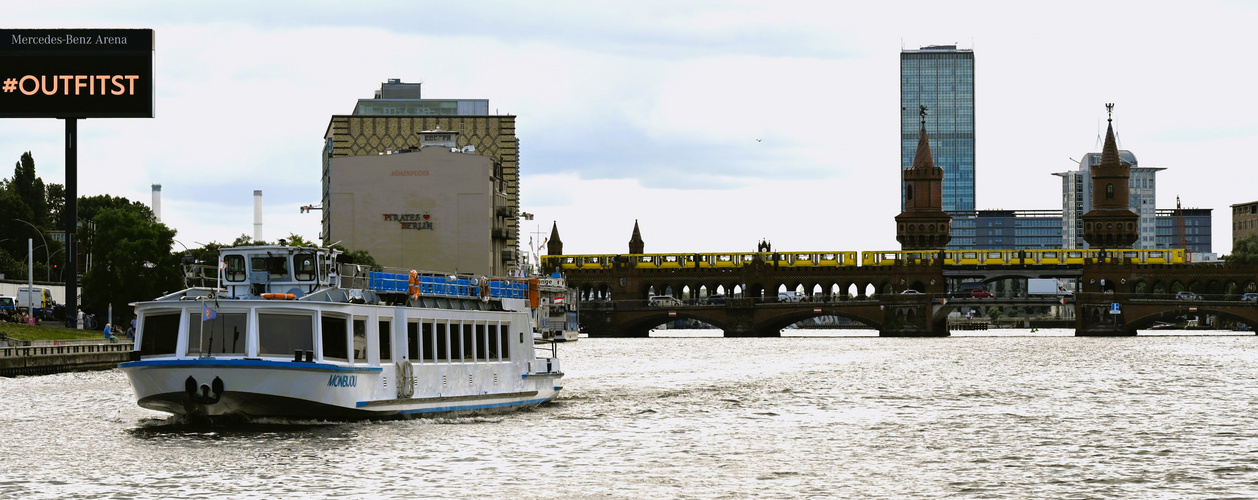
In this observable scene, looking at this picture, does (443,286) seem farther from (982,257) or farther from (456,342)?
(982,257)

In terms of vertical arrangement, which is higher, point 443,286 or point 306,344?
point 443,286

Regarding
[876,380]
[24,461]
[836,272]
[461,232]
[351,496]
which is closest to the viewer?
[351,496]

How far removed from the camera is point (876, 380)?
241 ft

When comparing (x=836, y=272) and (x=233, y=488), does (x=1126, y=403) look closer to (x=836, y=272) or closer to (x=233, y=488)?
(x=233, y=488)

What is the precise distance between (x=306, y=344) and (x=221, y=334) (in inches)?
85.9

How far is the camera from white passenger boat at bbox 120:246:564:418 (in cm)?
3953

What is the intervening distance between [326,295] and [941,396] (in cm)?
2851

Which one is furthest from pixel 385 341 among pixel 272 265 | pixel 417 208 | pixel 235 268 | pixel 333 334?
pixel 417 208

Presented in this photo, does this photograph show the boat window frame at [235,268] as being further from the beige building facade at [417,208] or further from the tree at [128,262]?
the beige building facade at [417,208]

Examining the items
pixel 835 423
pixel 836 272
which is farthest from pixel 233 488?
pixel 836 272

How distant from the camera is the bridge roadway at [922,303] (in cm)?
16950

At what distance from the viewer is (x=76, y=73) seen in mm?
86375

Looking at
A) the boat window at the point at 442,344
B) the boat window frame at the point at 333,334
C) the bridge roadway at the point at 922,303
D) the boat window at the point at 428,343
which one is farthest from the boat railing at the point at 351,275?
the bridge roadway at the point at 922,303

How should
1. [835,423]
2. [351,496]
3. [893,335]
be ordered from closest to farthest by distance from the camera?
[351,496], [835,423], [893,335]
